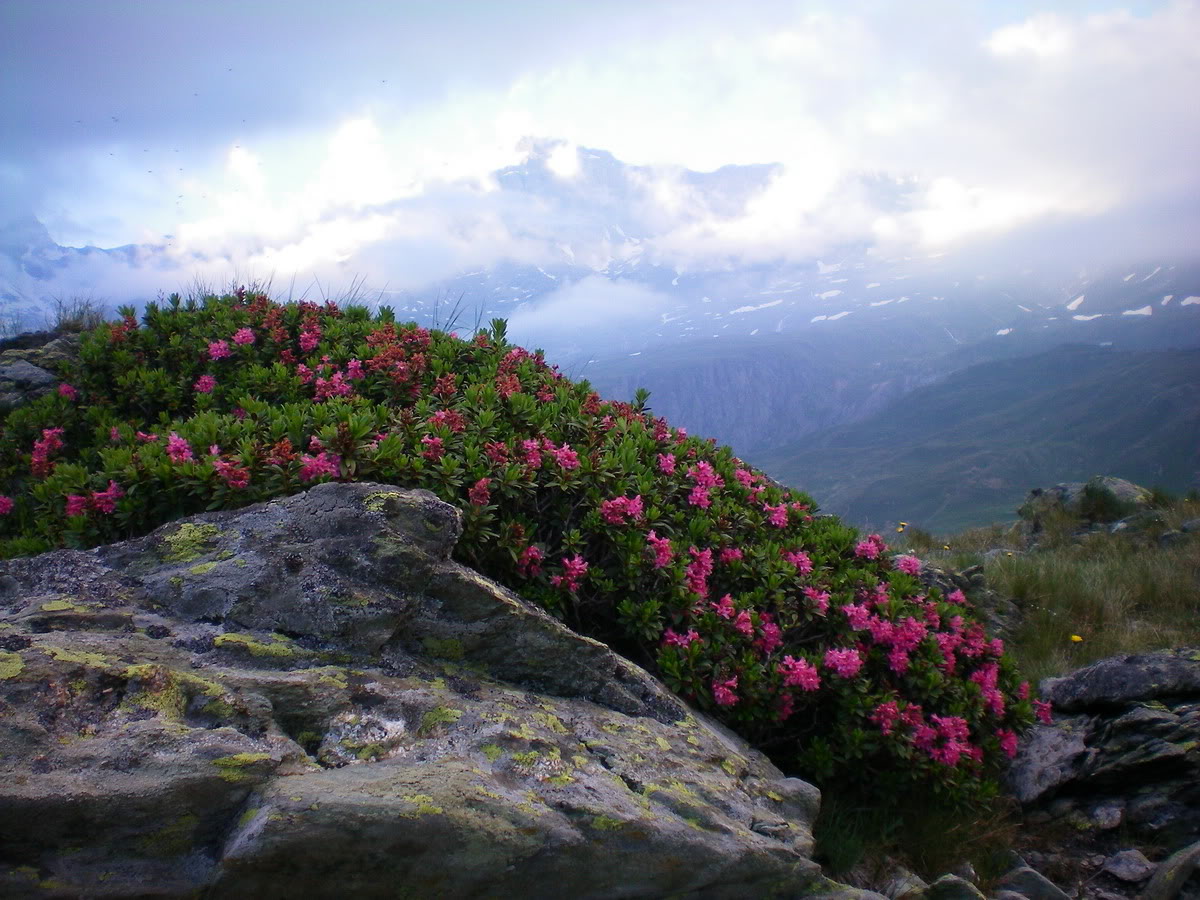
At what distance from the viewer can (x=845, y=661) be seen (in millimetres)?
4207

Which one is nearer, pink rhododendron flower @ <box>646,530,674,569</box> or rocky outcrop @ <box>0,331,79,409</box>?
pink rhododendron flower @ <box>646,530,674,569</box>

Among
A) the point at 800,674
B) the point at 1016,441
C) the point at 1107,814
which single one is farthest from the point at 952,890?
the point at 1016,441

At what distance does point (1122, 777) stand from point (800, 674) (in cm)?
242

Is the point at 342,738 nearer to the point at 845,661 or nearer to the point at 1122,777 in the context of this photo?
the point at 845,661

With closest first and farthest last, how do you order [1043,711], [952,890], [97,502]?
[952,890] < [97,502] < [1043,711]

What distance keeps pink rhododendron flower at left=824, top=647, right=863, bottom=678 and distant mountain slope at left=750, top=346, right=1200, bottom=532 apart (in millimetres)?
42956

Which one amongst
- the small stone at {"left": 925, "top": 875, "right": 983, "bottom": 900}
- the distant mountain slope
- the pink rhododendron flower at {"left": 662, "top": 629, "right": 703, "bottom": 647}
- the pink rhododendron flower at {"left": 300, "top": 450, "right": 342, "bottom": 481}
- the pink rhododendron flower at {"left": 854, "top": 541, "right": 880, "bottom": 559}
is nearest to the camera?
the small stone at {"left": 925, "top": 875, "right": 983, "bottom": 900}

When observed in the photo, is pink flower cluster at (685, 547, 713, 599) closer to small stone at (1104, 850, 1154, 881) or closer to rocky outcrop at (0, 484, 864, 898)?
rocky outcrop at (0, 484, 864, 898)

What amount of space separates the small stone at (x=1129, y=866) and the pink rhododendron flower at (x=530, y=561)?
12.1 feet

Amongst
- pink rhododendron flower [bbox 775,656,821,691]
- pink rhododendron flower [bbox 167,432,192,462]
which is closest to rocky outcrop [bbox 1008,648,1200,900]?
A: pink rhododendron flower [bbox 775,656,821,691]

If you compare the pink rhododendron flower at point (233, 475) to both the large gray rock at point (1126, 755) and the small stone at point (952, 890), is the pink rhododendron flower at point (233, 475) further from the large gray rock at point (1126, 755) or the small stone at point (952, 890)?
the large gray rock at point (1126, 755)

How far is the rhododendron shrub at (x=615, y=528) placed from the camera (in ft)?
13.0

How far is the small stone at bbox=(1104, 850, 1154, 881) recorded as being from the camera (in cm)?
393

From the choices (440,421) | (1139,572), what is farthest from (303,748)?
(1139,572)
